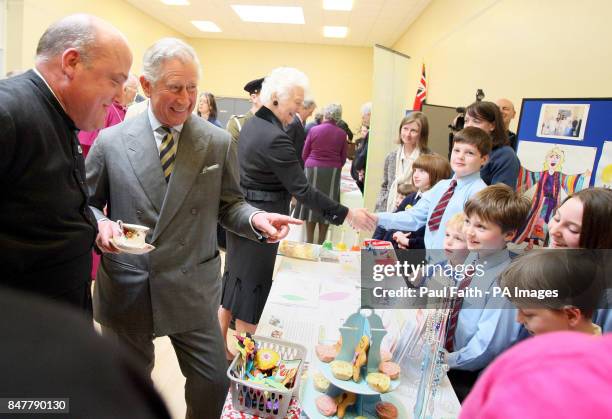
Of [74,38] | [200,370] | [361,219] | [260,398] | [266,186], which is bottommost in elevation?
[200,370]

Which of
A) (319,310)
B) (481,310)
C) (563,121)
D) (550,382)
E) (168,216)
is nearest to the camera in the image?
(550,382)

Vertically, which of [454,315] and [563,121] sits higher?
[563,121]

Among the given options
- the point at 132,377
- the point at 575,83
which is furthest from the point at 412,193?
the point at 132,377

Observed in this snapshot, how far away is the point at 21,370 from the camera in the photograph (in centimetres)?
24

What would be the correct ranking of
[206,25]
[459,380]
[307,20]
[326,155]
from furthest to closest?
[206,25] → [307,20] → [326,155] → [459,380]

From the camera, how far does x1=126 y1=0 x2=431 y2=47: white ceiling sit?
731 cm

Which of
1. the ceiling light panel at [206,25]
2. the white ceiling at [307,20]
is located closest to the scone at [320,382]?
the white ceiling at [307,20]

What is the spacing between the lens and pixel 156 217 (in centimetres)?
141

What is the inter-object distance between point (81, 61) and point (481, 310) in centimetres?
112

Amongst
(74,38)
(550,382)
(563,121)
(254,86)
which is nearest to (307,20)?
(254,86)

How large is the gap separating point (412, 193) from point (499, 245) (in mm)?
1844

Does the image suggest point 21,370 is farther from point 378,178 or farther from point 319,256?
point 378,178

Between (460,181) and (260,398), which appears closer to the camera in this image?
(260,398)

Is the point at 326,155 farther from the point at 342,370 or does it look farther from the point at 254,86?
the point at 342,370
